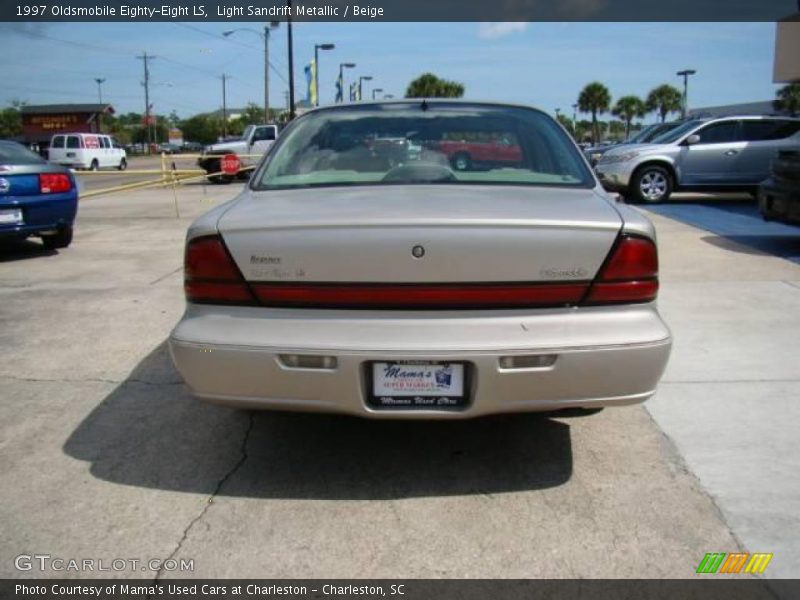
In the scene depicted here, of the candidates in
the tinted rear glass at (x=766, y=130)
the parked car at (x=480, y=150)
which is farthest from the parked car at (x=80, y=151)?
the parked car at (x=480, y=150)

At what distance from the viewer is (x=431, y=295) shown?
2760mm

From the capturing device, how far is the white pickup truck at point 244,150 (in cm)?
2305

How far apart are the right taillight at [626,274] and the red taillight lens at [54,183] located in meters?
7.60

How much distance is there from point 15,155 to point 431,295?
7.60 m

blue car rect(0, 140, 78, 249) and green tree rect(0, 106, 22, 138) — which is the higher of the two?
green tree rect(0, 106, 22, 138)

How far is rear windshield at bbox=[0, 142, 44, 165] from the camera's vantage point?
8.41 metres

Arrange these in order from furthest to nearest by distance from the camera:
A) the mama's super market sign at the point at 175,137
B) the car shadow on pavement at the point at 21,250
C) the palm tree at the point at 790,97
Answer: the mama's super market sign at the point at 175,137, the palm tree at the point at 790,97, the car shadow on pavement at the point at 21,250

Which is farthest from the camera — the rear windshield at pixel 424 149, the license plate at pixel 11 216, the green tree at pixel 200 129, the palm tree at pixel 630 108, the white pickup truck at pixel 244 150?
the green tree at pixel 200 129

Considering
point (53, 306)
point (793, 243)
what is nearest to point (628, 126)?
point (793, 243)

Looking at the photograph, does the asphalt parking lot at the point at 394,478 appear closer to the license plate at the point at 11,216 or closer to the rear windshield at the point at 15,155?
the license plate at the point at 11,216

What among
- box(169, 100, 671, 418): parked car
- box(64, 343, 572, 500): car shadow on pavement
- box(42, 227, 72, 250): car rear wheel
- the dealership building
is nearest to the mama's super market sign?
the dealership building

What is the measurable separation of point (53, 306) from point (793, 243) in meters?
8.52

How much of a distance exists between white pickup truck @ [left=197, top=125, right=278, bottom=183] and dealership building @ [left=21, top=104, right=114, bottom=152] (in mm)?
46872

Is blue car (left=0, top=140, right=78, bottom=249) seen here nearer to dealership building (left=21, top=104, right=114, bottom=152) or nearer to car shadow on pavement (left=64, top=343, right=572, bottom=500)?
car shadow on pavement (left=64, top=343, right=572, bottom=500)
